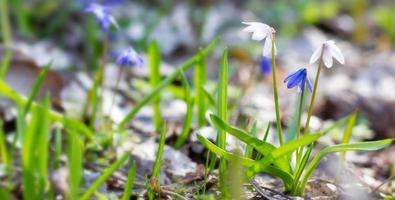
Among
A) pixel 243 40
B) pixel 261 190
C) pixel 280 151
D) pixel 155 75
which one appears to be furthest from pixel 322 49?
pixel 243 40

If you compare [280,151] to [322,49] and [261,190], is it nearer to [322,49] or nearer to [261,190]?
[261,190]

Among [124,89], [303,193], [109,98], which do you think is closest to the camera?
[303,193]

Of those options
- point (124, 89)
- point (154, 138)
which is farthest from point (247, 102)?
point (154, 138)

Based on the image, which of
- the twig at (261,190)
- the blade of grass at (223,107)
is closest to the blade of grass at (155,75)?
the blade of grass at (223,107)

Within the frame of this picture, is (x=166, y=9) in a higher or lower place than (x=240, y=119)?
higher

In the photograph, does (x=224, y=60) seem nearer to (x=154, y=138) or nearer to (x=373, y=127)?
(x=154, y=138)

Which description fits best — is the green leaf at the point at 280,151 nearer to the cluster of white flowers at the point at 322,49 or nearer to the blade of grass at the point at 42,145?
the cluster of white flowers at the point at 322,49

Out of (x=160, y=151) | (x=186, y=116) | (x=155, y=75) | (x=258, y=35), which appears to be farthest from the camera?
Answer: (x=155, y=75)

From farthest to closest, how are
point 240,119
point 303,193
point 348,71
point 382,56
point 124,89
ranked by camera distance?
point 382,56 → point 348,71 → point 124,89 → point 240,119 → point 303,193

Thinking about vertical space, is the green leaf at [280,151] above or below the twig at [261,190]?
above

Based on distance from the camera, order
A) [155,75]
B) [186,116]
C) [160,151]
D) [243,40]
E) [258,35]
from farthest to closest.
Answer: [243,40] < [155,75] < [186,116] < [160,151] < [258,35]

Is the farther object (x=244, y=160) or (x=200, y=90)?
(x=200, y=90)
